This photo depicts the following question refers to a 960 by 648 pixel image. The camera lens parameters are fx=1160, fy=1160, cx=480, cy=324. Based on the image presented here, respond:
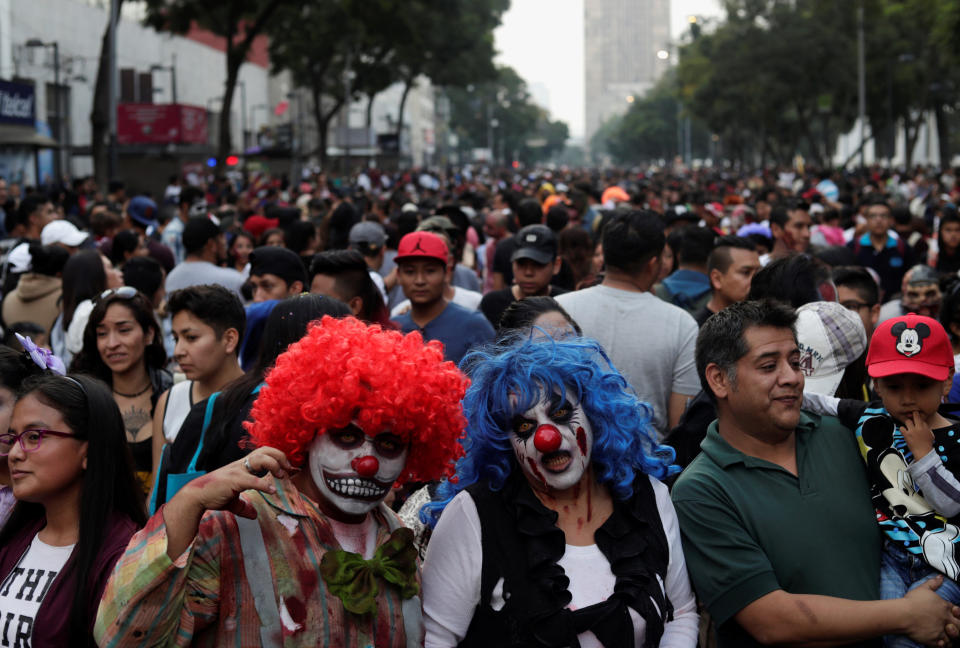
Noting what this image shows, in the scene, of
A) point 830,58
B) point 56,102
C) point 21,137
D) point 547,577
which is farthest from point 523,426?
point 830,58

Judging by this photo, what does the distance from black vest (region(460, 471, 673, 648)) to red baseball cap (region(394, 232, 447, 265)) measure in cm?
320

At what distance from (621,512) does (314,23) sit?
40898 millimetres

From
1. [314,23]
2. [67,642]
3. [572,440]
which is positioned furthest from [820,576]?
[314,23]

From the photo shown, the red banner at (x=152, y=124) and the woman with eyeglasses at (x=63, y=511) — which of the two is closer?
the woman with eyeglasses at (x=63, y=511)

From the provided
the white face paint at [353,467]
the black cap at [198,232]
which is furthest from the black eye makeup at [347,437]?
the black cap at [198,232]

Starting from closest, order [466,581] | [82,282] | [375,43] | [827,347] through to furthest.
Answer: [466,581] < [827,347] < [82,282] < [375,43]

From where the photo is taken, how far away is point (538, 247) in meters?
7.14

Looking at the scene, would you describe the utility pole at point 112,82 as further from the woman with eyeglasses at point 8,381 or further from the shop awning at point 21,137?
the woman with eyeglasses at point 8,381

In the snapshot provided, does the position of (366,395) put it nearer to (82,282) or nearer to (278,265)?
(278,265)

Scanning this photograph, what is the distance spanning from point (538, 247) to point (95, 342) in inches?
108

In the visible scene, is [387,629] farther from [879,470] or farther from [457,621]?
[879,470]

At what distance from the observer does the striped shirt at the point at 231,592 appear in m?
2.67

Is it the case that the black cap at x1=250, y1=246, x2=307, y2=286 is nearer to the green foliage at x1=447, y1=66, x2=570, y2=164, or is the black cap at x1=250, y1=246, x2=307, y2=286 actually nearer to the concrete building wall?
the concrete building wall

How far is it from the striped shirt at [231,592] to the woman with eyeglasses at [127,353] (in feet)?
9.05
